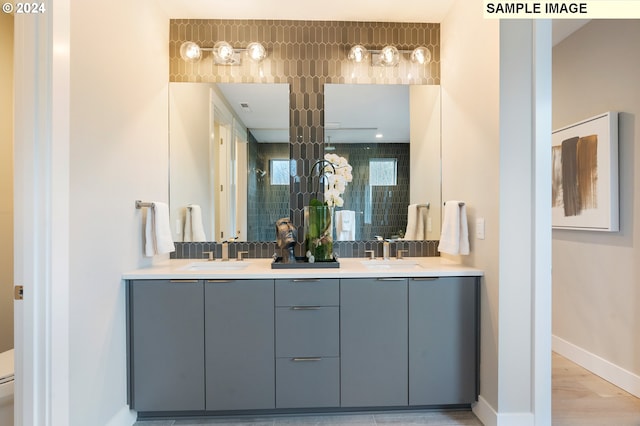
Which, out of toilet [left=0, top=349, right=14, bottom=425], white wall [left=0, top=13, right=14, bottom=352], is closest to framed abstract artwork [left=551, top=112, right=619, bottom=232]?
toilet [left=0, top=349, right=14, bottom=425]

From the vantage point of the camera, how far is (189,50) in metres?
2.49

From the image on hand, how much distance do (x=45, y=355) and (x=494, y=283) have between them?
2.21 m

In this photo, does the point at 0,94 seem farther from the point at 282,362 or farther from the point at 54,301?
the point at 282,362

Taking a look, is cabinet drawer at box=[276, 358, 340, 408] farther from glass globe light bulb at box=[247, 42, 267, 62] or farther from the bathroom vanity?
glass globe light bulb at box=[247, 42, 267, 62]

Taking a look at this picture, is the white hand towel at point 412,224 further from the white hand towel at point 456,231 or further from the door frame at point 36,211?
the door frame at point 36,211

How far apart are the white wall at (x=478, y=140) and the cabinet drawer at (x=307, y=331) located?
91 centimetres

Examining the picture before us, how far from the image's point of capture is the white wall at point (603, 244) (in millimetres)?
2311

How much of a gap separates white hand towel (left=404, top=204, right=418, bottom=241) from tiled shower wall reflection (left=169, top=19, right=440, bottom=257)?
8 centimetres

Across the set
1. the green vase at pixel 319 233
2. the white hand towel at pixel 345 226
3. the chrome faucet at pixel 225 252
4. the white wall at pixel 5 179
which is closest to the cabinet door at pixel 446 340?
the green vase at pixel 319 233

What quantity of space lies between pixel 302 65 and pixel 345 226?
1.32m

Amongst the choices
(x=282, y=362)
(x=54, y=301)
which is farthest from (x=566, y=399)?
(x=54, y=301)

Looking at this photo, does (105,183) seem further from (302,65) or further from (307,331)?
(302,65)

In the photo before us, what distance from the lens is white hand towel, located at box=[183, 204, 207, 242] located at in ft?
8.44

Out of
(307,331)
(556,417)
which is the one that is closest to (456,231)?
(307,331)
